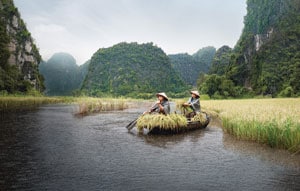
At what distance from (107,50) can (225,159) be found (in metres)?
111

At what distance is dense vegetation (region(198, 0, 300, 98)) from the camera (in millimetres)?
56625

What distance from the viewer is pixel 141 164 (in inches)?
229

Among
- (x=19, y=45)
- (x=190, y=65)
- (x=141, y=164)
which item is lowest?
(x=141, y=164)

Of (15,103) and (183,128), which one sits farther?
(15,103)

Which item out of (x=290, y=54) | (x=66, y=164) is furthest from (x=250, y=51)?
(x=66, y=164)

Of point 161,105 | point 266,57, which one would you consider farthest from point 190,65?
point 161,105

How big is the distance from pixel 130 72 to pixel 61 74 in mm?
42893

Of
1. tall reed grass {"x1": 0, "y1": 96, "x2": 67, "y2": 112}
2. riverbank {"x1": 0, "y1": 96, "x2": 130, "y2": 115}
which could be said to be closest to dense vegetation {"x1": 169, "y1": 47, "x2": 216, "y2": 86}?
riverbank {"x1": 0, "y1": 96, "x2": 130, "y2": 115}

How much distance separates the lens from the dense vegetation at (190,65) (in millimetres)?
140750

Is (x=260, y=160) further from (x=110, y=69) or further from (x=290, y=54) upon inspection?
(x=110, y=69)

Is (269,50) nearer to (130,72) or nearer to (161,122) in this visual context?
(130,72)

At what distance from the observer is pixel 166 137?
936 cm

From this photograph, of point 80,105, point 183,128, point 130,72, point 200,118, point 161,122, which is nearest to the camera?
point 161,122

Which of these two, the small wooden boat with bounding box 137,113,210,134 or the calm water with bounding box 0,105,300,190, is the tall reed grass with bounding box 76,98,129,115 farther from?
the calm water with bounding box 0,105,300,190
